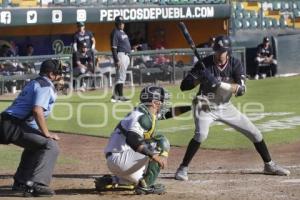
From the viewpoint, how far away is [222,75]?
8656mm

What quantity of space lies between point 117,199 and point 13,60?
40.6ft

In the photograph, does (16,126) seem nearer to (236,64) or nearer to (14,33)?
(236,64)

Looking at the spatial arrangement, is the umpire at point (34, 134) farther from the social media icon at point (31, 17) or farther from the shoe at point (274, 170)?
the social media icon at point (31, 17)

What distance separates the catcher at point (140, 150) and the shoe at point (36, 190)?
1.62 ft

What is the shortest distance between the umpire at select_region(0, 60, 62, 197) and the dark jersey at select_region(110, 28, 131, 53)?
8851mm

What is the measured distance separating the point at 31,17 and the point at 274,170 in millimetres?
13739

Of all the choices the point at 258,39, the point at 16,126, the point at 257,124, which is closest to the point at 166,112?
the point at 16,126

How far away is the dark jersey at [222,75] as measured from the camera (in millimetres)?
8602

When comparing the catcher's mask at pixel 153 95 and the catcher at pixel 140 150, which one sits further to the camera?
the catcher's mask at pixel 153 95

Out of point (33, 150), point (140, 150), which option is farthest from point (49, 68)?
point (140, 150)

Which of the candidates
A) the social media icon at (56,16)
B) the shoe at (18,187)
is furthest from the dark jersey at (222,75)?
the social media icon at (56,16)

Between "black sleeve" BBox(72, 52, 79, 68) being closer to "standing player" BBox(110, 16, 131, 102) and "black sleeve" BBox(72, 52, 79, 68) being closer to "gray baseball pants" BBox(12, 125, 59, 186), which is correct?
"standing player" BBox(110, 16, 131, 102)

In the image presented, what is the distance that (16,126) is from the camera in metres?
7.65

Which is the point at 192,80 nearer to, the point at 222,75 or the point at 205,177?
the point at 222,75
